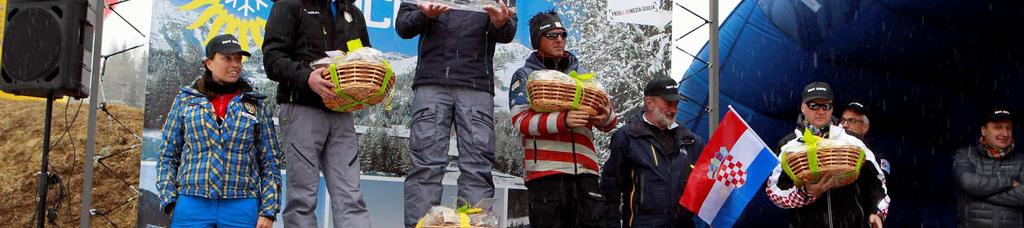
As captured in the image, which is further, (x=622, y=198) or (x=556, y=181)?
(x=622, y=198)

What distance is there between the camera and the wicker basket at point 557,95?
535 cm

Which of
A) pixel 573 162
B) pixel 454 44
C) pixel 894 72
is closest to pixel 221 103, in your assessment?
pixel 454 44

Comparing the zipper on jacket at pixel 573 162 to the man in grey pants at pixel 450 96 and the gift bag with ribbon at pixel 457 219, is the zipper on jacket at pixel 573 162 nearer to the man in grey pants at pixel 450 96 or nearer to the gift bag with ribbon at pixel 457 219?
the man in grey pants at pixel 450 96

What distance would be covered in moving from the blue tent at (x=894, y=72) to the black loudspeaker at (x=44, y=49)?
3.87m

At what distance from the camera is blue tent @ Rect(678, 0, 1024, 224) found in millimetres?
7219

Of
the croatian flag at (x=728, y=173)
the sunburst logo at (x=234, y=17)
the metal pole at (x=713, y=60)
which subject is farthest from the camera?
the metal pole at (x=713, y=60)

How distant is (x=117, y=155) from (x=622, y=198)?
3.26 meters

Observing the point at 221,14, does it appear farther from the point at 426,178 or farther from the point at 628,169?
the point at 628,169

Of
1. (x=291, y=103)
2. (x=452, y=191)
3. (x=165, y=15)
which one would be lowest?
(x=452, y=191)

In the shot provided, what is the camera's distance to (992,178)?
22.3 ft

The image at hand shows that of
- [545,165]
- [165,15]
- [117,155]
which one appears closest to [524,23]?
[545,165]

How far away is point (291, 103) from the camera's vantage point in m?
5.05

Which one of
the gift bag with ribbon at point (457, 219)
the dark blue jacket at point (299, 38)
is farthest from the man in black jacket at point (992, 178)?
the dark blue jacket at point (299, 38)

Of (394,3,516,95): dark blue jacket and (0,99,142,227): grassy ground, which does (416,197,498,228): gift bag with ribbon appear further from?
(0,99,142,227): grassy ground
